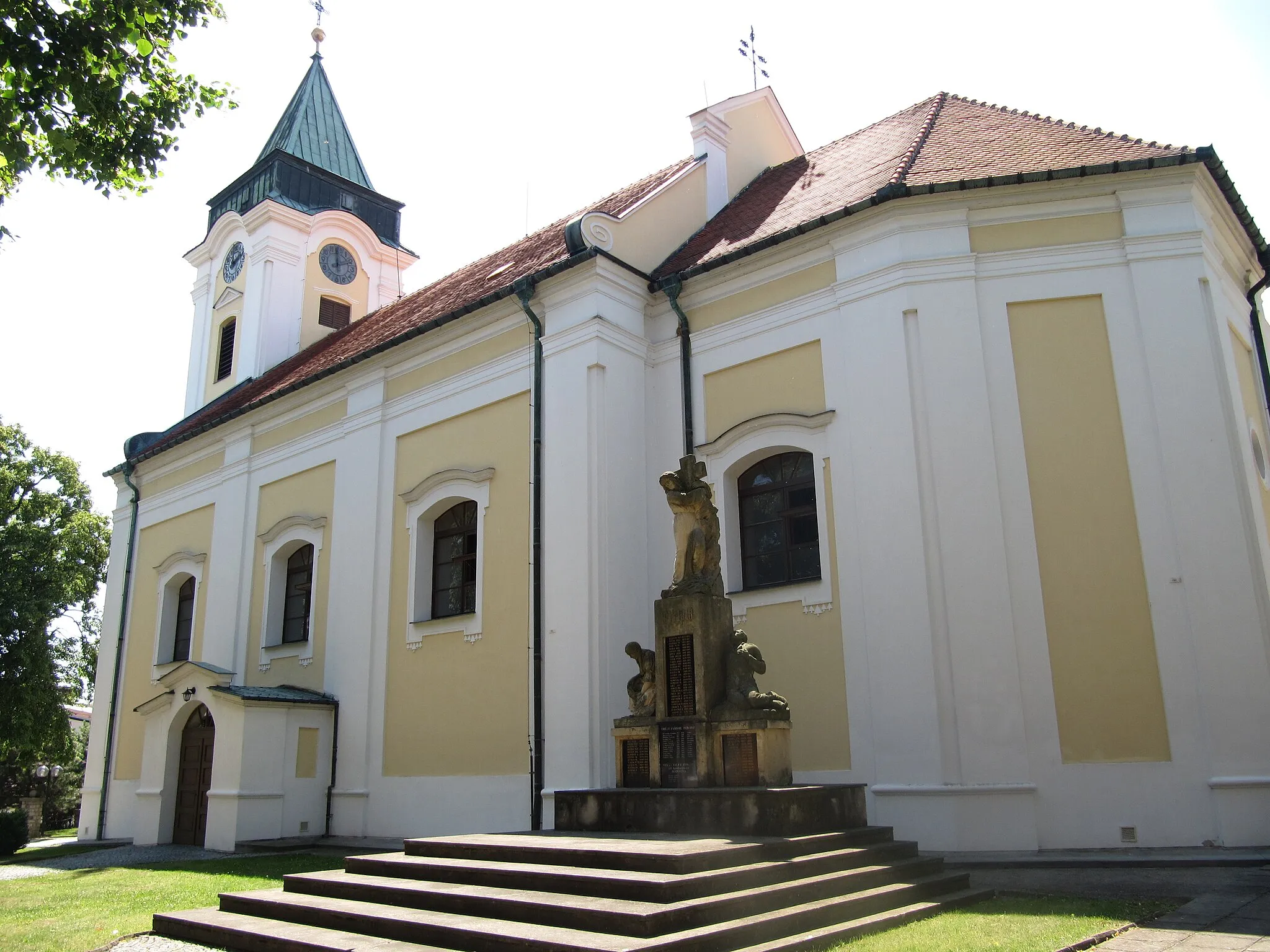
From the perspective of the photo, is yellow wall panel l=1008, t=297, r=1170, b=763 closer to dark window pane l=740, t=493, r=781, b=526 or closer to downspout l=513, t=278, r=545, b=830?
dark window pane l=740, t=493, r=781, b=526

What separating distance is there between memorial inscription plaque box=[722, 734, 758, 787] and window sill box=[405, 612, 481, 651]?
18.6 ft

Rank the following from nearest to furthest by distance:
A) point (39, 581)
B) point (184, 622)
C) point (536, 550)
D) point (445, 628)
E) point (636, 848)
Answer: point (636, 848)
point (536, 550)
point (445, 628)
point (184, 622)
point (39, 581)

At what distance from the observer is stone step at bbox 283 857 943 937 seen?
19.8ft

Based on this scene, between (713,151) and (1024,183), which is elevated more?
(713,151)

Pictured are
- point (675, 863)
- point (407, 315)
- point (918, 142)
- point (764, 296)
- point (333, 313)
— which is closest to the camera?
point (675, 863)

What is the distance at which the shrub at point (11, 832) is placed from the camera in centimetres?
1723

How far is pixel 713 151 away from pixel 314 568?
939cm

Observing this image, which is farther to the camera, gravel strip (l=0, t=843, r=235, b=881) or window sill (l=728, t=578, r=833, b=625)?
gravel strip (l=0, t=843, r=235, b=881)

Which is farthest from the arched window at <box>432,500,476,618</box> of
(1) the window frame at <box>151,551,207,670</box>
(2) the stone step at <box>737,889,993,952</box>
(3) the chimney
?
(2) the stone step at <box>737,889,993,952</box>

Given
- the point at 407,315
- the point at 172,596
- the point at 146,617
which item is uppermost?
the point at 407,315

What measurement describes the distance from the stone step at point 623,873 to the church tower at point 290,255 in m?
16.9

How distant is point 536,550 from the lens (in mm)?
13172

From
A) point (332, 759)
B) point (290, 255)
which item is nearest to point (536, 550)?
point (332, 759)

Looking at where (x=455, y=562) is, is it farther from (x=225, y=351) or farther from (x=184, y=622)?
(x=225, y=351)
